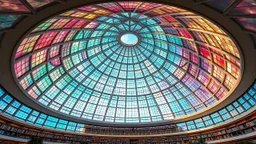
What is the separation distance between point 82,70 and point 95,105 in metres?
10.1

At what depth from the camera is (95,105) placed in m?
45.0

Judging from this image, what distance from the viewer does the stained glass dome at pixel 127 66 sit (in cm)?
2652

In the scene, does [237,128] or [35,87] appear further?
[35,87]

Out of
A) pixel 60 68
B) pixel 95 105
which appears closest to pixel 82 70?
pixel 60 68

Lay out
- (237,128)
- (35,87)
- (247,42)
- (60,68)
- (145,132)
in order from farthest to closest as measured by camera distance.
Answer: (145,132) → (60,68) → (35,87) → (237,128) → (247,42)

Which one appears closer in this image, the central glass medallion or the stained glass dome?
the stained glass dome

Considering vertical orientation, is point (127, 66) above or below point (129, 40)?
below

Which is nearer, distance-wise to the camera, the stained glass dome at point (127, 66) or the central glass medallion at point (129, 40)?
the stained glass dome at point (127, 66)

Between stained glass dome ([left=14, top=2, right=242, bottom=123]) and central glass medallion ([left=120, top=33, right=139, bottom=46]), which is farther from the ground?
central glass medallion ([left=120, top=33, right=139, bottom=46])

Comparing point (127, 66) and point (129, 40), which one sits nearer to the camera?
point (129, 40)

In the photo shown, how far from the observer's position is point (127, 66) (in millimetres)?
48000

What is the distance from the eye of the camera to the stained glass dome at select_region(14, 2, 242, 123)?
26.5 meters

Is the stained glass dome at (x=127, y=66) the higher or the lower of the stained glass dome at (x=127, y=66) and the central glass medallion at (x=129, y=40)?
the lower

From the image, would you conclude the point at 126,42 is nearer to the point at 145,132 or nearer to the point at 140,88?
the point at 140,88
